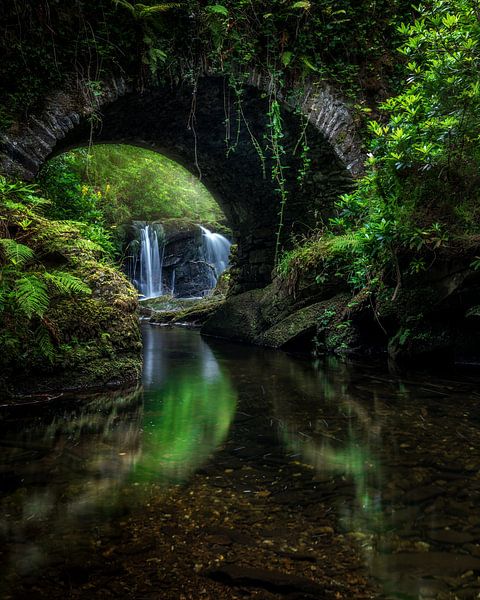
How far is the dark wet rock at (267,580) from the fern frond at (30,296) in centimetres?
237

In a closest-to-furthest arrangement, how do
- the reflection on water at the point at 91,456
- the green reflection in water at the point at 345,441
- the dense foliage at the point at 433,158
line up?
the reflection on water at the point at 91,456 < the green reflection in water at the point at 345,441 < the dense foliage at the point at 433,158

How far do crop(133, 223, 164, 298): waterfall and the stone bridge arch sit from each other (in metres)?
7.32

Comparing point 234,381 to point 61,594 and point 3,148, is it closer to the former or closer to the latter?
point 61,594

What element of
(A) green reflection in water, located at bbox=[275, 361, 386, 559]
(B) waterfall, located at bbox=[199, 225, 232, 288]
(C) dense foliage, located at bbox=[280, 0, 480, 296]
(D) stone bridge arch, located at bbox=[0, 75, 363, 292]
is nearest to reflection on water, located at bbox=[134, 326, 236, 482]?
(A) green reflection in water, located at bbox=[275, 361, 386, 559]

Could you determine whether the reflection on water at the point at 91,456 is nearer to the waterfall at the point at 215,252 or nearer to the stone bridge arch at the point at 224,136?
the stone bridge arch at the point at 224,136

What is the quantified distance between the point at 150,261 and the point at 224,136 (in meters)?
9.45

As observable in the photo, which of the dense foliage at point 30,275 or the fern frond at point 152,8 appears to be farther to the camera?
the fern frond at point 152,8

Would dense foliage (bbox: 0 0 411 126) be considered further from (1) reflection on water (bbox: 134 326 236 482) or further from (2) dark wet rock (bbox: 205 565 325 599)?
(2) dark wet rock (bbox: 205 565 325 599)

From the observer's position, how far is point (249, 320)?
8461 mm

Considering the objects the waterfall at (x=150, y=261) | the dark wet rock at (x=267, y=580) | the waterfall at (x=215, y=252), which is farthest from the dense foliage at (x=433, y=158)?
the waterfall at (x=215, y=252)

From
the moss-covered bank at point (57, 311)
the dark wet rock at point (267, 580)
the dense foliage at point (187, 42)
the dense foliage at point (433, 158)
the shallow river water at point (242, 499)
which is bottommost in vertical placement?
the dark wet rock at point (267, 580)

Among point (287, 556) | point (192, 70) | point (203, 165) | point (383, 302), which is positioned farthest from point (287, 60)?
point (287, 556)

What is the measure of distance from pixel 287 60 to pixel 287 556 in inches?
281

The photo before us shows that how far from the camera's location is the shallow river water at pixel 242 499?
4.08 ft
